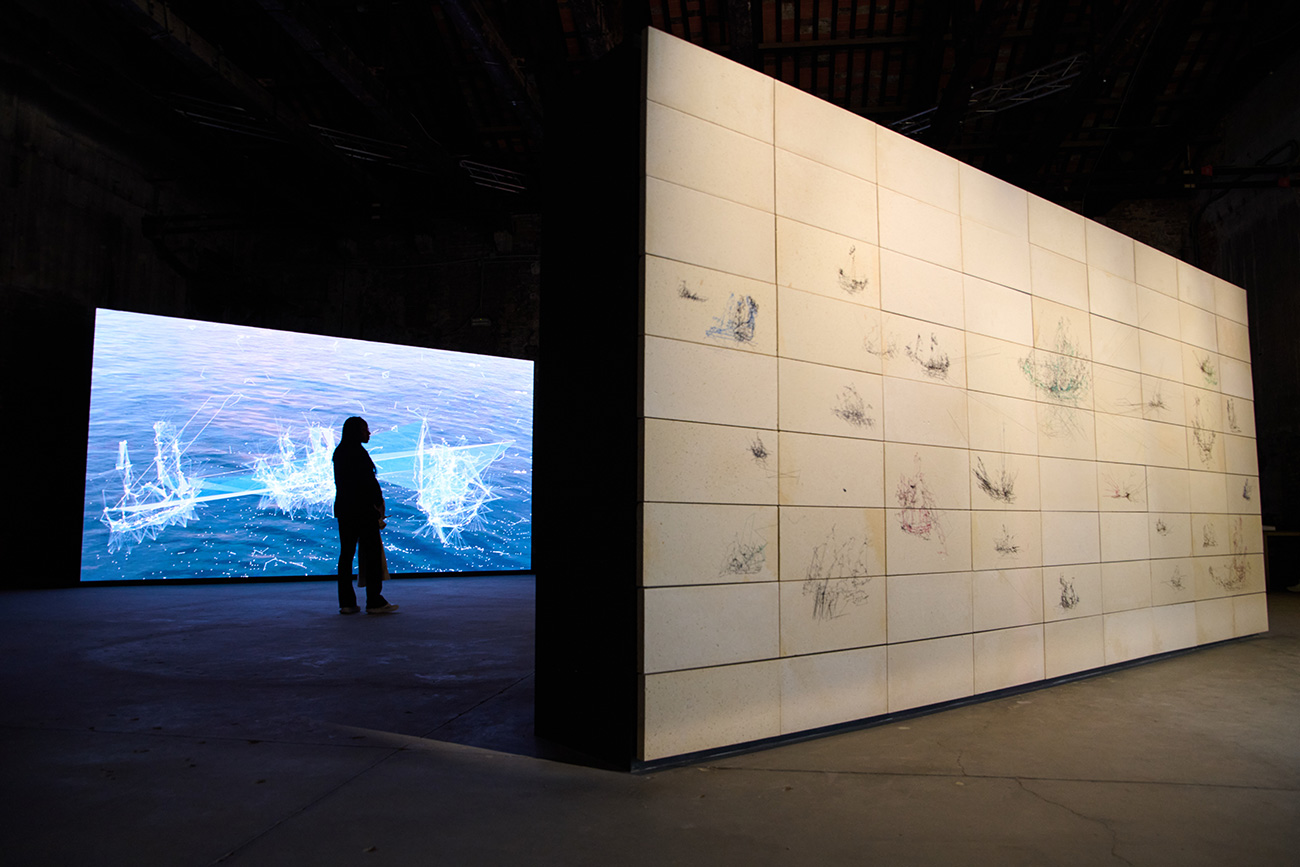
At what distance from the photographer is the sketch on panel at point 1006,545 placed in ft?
10.7

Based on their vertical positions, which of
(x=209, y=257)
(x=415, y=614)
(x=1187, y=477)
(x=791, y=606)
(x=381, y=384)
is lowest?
(x=415, y=614)

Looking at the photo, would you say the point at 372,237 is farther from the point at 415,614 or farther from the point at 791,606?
the point at 791,606

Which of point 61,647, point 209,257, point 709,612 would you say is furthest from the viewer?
point 209,257

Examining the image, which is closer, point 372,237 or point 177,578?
point 177,578

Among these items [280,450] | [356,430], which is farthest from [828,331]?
[280,450]

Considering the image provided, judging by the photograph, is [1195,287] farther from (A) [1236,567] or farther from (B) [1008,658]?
(B) [1008,658]

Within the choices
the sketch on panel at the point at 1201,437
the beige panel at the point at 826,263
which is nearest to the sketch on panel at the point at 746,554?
the beige panel at the point at 826,263

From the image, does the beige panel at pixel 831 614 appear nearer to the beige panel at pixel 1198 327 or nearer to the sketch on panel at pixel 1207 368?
the beige panel at pixel 1198 327

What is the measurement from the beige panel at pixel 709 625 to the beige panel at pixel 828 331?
0.85m

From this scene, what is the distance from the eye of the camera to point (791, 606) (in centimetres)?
255

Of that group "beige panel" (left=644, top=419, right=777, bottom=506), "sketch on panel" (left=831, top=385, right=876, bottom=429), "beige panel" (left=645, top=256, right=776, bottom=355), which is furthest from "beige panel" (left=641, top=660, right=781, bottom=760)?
"beige panel" (left=645, top=256, right=776, bottom=355)

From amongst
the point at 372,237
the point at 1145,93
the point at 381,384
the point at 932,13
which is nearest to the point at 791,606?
the point at 932,13

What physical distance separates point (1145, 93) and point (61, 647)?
947 centimetres

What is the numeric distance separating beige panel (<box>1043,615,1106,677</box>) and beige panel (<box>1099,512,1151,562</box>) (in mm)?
373
